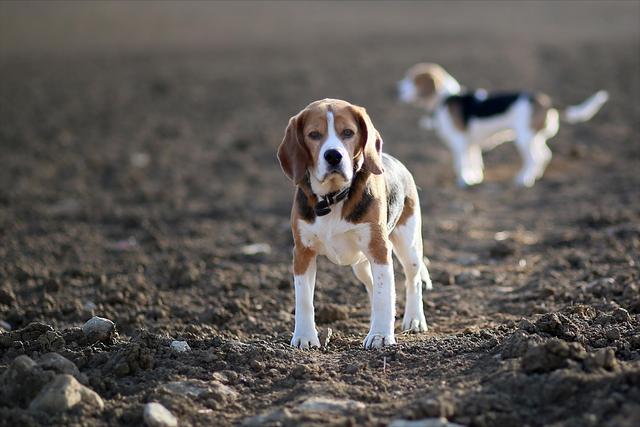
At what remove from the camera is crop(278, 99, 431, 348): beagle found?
20.2 ft

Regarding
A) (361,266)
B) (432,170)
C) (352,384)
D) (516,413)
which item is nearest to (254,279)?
(361,266)

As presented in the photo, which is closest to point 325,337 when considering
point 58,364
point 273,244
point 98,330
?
point 98,330

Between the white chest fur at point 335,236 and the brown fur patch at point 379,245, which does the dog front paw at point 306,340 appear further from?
the brown fur patch at point 379,245

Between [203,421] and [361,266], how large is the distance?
2.29 metres

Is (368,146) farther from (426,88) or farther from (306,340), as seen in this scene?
(426,88)

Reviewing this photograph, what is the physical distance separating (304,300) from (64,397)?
1.84 m

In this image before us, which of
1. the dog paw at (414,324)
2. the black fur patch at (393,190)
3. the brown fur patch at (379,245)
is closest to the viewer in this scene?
the brown fur patch at (379,245)

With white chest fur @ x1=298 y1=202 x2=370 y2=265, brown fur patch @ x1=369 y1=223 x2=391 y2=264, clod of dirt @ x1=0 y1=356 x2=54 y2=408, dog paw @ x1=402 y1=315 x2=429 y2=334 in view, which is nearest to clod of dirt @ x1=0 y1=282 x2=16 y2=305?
clod of dirt @ x1=0 y1=356 x2=54 y2=408

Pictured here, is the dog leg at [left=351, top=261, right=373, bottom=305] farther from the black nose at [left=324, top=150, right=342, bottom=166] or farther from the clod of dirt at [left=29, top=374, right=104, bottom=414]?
the clod of dirt at [left=29, top=374, right=104, bottom=414]

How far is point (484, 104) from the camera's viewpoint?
15844 millimetres

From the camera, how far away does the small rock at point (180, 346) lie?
20.4ft

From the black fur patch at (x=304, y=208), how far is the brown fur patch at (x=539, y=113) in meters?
9.62

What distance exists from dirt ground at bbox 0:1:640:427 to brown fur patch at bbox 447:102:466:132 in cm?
76

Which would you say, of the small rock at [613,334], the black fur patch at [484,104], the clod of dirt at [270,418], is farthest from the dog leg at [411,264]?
the black fur patch at [484,104]
